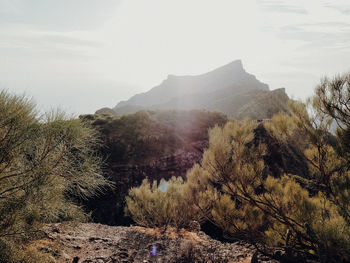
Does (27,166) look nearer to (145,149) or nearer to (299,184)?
(299,184)

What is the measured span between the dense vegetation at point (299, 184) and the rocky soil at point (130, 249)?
1.14 m

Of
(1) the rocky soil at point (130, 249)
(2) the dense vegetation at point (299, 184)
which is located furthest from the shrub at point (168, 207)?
(2) the dense vegetation at point (299, 184)

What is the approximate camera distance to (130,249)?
6.66 meters

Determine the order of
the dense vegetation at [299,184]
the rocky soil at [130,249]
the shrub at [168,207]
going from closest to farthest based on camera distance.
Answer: the dense vegetation at [299,184], the rocky soil at [130,249], the shrub at [168,207]

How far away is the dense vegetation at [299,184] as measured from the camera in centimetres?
343

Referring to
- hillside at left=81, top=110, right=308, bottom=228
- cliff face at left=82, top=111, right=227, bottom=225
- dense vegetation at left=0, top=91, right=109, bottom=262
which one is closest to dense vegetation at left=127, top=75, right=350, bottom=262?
dense vegetation at left=0, top=91, right=109, bottom=262

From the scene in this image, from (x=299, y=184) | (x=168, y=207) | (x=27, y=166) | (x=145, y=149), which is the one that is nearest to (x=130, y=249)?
(x=168, y=207)

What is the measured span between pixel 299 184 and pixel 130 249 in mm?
5282

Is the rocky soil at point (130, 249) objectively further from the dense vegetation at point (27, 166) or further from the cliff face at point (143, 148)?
the cliff face at point (143, 148)

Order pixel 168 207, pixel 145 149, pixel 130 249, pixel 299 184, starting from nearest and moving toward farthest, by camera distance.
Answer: pixel 299 184 → pixel 130 249 → pixel 168 207 → pixel 145 149

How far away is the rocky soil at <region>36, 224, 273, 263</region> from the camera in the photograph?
5.47m

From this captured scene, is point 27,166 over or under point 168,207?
over

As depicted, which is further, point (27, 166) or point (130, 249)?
point (130, 249)

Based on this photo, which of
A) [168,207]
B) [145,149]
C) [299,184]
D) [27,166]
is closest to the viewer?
[27,166]
